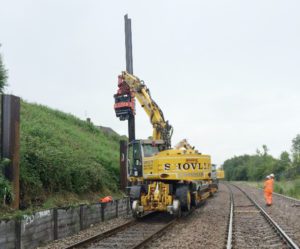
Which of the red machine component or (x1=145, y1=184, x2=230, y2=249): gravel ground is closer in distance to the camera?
(x1=145, y1=184, x2=230, y2=249): gravel ground

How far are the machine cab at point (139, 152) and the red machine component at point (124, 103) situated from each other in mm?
2535

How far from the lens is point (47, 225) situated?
10.7 m

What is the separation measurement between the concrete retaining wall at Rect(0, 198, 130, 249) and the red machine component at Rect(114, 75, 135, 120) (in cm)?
529

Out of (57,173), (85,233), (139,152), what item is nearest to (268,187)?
(139,152)

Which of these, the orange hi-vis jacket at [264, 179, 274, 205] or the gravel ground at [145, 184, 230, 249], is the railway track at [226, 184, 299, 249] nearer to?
the gravel ground at [145, 184, 230, 249]

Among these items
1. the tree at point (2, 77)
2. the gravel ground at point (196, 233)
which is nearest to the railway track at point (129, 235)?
the gravel ground at point (196, 233)

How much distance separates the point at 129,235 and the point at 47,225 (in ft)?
8.11

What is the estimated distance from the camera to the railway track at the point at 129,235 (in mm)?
10289

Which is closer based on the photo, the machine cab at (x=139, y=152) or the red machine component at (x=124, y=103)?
the machine cab at (x=139, y=152)

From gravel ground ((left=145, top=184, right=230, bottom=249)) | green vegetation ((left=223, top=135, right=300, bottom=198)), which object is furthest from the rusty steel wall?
green vegetation ((left=223, top=135, right=300, bottom=198))

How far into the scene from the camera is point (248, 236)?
37.8 feet

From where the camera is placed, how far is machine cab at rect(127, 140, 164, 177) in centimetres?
1667

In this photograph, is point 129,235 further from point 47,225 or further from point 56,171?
point 56,171

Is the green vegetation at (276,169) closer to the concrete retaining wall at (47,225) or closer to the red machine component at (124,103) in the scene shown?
the red machine component at (124,103)
